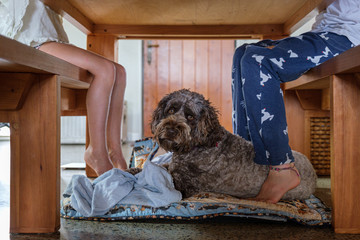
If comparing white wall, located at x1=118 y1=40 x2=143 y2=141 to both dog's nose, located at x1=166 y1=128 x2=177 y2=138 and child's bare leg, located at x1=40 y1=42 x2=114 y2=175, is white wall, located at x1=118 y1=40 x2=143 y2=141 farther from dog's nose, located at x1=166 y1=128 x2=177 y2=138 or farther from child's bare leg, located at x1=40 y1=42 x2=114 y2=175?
dog's nose, located at x1=166 y1=128 x2=177 y2=138

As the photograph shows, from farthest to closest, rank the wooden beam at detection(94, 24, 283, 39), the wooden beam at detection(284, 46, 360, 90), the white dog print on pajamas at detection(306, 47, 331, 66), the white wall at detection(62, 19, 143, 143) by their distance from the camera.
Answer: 1. the white wall at detection(62, 19, 143, 143)
2. the wooden beam at detection(94, 24, 283, 39)
3. the white dog print on pajamas at detection(306, 47, 331, 66)
4. the wooden beam at detection(284, 46, 360, 90)

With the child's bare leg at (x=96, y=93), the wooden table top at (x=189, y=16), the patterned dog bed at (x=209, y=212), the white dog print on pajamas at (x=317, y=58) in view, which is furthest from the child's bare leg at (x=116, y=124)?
the white dog print on pajamas at (x=317, y=58)

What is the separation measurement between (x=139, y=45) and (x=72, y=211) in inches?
165

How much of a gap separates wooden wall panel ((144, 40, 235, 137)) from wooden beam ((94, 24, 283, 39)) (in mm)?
2629

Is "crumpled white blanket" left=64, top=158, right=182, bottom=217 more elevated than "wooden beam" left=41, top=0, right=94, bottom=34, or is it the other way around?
"wooden beam" left=41, top=0, right=94, bottom=34

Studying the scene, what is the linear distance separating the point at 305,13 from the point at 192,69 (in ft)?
10.4

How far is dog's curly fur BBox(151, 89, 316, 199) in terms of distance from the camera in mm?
1322

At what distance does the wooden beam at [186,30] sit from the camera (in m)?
2.17

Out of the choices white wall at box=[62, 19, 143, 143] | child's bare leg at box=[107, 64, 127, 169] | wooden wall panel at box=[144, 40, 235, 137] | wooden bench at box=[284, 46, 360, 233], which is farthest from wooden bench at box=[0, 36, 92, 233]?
white wall at box=[62, 19, 143, 143]

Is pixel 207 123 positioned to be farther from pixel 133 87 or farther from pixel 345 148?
pixel 133 87

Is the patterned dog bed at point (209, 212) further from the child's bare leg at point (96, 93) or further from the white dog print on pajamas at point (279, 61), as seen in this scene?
the white dog print on pajamas at point (279, 61)

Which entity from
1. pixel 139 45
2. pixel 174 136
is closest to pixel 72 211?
pixel 174 136

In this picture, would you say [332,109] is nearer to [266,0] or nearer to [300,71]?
[300,71]

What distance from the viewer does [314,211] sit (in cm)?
123
